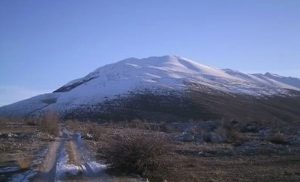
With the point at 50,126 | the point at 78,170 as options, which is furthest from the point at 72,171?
the point at 50,126

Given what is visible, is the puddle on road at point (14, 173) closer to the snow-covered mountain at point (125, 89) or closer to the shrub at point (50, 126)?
the shrub at point (50, 126)

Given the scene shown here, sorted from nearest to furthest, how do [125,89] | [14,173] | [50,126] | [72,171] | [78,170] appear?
1. [72,171]
2. [78,170]
3. [14,173]
4. [50,126]
5. [125,89]

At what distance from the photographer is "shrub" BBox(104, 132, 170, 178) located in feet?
64.1

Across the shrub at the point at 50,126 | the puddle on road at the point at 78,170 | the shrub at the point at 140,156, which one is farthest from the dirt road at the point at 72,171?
the shrub at the point at 50,126

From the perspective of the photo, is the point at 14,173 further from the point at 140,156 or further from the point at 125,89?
the point at 125,89

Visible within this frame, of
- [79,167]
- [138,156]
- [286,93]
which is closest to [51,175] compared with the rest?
[79,167]

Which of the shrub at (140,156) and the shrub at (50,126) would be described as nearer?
the shrub at (140,156)

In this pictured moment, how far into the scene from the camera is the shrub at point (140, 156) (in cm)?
1955

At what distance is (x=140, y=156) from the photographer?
19.5 metres

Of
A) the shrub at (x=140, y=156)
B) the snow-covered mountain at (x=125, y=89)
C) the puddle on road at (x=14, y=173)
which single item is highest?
the snow-covered mountain at (x=125, y=89)

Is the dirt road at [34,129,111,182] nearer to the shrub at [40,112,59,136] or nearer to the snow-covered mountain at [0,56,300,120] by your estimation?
the shrub at [40,112,59,136]

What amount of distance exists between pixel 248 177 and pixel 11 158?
44.7 feet

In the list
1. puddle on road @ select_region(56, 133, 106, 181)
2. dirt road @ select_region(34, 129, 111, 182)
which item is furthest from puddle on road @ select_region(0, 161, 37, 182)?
puddle on road @ select_region(56, 133, 106, 181)

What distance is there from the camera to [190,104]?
13025cm
